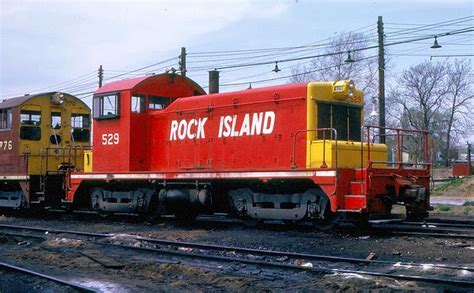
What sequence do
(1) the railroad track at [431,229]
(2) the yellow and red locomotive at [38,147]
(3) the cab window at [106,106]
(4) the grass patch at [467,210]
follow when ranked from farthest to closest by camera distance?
(4) the grass patch at [467,210], (2) the yellow and red locomotive at [38,147], (3) the cab window at [106,106], (1) the railroad track at [431,229]

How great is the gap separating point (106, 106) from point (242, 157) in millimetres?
4524

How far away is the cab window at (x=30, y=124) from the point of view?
18.7 m

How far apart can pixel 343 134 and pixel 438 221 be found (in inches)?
164

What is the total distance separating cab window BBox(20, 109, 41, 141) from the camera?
18.7m

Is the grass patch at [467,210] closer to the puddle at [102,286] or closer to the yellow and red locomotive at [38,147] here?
the yellow and red locomotive at [38,147]

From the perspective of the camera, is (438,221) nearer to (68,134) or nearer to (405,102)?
(68,134)

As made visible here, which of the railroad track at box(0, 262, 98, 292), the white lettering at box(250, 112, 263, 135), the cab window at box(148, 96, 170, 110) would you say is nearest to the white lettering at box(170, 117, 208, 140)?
the cab window at box(148, 96, 170, 110)

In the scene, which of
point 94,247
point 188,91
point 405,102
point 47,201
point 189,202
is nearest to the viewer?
point 94,247

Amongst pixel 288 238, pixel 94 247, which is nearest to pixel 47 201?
pixel 94 247

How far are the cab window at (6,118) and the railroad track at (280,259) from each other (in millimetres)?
8827

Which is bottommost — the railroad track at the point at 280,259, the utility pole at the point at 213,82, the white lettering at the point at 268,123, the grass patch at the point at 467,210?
the railroad track at the point at 280,259

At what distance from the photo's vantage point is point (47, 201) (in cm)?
1806

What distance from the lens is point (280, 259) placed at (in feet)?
29.9

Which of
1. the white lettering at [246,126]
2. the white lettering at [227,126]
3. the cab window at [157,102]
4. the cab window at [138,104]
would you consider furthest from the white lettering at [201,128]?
the cab window at [138,104]
